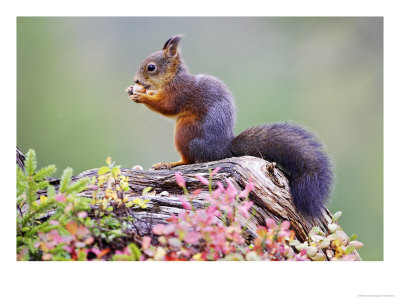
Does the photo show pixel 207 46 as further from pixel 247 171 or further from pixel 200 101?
pixel 247 171

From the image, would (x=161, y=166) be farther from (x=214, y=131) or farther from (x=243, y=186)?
(x=243, y=186)

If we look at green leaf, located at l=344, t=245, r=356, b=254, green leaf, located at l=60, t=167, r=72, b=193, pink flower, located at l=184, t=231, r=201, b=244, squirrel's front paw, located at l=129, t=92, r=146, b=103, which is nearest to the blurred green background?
squirrel's front paw, located at l=129, t=92, r=146, b=103

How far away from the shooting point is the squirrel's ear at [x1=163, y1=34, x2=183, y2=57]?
98.5 inches

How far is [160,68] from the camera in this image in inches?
106

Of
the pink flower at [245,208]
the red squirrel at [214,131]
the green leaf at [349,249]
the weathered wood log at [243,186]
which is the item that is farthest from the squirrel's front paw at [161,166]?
the green leaf at [349,249]

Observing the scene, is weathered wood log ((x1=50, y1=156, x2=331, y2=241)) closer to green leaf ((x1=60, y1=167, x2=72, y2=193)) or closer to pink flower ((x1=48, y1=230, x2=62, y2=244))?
green leaf ((x1=60, y1=167, x2=72, y2=193))

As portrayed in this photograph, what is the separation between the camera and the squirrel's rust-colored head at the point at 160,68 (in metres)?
2.67

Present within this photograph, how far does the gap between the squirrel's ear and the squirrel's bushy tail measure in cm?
69

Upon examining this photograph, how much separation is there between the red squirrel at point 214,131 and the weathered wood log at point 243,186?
69 millimetres

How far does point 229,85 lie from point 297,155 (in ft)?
2.08

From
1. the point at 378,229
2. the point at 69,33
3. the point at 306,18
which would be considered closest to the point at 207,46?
the point at 306,18

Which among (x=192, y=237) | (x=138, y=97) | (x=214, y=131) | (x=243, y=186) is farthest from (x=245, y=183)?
(x=138, y=97)

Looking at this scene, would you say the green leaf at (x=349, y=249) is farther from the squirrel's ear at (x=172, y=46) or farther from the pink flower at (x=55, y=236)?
the squirrel's ear at (x=172, y=46)

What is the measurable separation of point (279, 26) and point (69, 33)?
102 cm
